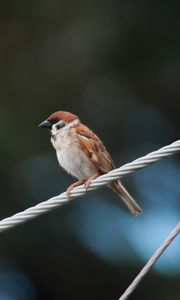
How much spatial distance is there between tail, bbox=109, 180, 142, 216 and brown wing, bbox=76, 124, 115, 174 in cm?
9

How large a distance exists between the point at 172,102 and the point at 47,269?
2.54 meters

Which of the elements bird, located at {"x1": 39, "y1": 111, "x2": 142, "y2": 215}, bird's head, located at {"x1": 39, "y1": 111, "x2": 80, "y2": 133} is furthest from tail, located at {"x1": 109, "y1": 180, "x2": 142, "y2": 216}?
bird's head, located at {"x1": 39, "y1": 111, "x2": 80, "y2": 133}

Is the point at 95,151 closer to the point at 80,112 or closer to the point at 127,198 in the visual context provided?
the point at 127,198

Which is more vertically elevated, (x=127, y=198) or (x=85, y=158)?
(x=85, y=158)

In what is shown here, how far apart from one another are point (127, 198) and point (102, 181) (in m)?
1.16

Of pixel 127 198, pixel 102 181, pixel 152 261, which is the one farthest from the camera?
pixel 127 198

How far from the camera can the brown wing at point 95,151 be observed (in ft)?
18.6

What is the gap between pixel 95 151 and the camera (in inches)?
225

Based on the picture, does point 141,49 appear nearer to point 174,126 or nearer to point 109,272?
point 174,126

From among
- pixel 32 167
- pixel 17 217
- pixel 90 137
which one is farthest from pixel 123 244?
pixel 17 217

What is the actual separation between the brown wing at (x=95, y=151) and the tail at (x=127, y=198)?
95 millimetres

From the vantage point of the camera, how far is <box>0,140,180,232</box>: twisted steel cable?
423 centimetres

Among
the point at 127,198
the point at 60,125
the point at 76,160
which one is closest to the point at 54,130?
the point at 60,125

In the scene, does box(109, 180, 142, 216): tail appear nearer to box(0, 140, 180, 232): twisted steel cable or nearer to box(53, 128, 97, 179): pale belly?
box(53, 128, 97, 179): pale belly
